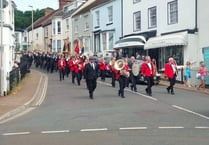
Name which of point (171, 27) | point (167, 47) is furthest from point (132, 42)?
point (171, 27)

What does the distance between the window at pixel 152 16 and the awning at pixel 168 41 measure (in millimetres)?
2291

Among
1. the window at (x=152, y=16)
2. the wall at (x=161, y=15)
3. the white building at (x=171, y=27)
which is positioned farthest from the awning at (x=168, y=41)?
the window at (x=152, y=16)

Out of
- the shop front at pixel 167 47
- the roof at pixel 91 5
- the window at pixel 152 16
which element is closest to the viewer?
the shop front at pixel 167 47

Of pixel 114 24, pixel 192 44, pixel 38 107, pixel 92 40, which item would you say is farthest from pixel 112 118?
pixel 92 40

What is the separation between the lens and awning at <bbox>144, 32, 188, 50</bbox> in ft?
88.9

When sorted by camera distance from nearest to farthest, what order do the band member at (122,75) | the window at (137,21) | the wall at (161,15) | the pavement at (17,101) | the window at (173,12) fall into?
the pavement at (17,101) < the band member at (122,75) < the wall at (161,15) < the window at (173,12) < the window at (137,21)

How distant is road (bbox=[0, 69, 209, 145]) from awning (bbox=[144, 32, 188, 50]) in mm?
11116

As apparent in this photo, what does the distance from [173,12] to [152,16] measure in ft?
10.8

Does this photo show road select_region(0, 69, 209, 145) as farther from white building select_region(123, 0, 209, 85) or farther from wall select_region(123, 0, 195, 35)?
wall select_region(123, 0, 195, 35)

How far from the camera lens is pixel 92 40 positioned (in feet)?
148

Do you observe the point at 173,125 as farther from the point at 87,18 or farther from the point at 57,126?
the point at 87,18

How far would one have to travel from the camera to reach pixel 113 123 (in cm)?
1063

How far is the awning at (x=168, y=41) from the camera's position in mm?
27109

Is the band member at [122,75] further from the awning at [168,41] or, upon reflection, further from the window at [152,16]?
the window at [152,16]
